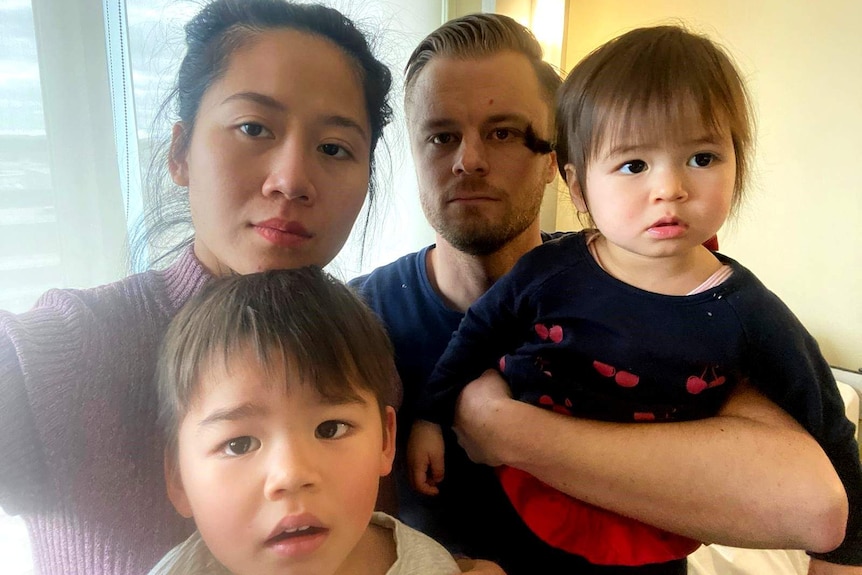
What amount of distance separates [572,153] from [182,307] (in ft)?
2.03

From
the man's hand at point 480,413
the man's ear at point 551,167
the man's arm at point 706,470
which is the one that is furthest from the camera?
the man's ear at point 551,167

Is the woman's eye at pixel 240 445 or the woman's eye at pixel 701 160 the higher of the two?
the woman's eye at pixel 701 160

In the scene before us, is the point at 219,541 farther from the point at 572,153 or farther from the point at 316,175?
the point at 572,153

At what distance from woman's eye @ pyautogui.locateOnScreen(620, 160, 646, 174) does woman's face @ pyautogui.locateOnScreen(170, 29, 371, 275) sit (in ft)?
1.29

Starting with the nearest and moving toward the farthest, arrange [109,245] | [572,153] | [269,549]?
[269,549] → [572,153] → [109,245]

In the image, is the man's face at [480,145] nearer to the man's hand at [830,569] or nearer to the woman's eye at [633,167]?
the woman's eye at [633,167]

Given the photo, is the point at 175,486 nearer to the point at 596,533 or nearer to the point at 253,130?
the point at 253,130

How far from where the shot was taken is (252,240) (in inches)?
27.5

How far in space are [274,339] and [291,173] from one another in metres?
0.21

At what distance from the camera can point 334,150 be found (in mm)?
749

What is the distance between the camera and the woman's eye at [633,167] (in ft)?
2.71

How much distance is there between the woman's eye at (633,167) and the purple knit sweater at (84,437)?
2.15ft

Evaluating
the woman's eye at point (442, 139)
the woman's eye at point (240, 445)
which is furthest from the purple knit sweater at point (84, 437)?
the woman's eye at point (442, 139)

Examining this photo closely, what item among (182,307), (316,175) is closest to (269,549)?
(182,307)
